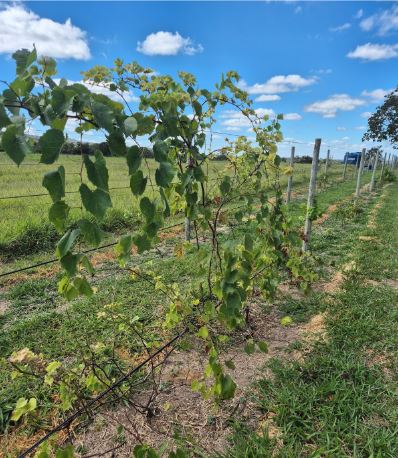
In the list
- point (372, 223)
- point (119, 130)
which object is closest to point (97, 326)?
point (119, 130)

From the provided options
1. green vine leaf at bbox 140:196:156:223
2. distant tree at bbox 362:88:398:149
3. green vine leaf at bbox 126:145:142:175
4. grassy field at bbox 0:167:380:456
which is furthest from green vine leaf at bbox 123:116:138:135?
distant tree at bbox 362:88:398:149

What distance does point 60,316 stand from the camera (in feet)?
11.6

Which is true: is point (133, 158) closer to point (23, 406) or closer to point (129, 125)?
point (129, 125)

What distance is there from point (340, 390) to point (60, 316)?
8.71 feet

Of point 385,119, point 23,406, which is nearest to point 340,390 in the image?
point 23,406

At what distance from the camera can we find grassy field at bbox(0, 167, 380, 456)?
251 cm

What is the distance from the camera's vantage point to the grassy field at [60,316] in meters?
2.51

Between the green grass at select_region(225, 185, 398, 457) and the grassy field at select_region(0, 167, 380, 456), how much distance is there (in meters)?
0.53

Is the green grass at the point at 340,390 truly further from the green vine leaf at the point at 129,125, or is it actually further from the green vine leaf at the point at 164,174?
the green vine leaf at the point at 129,125

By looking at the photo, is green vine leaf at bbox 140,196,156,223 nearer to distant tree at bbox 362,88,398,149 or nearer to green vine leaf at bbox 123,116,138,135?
green vine leaf at bbox 123,116,138,135

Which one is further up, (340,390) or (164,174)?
(164,174)

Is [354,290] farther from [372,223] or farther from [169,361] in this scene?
[372,223]

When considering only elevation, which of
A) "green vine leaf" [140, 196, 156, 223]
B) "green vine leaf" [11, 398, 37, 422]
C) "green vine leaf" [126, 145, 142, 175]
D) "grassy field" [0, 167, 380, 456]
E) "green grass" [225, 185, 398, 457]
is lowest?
"grassy field" [0, 167, 380, 456]

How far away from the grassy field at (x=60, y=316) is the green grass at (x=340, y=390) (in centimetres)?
53
